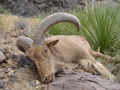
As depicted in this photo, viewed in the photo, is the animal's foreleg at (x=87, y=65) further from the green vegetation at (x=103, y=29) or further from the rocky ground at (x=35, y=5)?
the rocky ground at (x=35, y=5)

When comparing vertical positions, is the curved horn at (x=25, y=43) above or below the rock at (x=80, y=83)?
above

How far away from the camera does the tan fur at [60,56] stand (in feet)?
12.4

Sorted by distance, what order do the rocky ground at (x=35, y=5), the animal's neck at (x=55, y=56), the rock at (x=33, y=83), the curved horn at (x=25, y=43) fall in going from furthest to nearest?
the rocky ground at (x=35, y=5)
the animal's neck at (x=55, y=56)
the curved horn at (x=25, y=43)
the rock at (x=33, y=83)

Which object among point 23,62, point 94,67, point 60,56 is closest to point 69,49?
point 60,56

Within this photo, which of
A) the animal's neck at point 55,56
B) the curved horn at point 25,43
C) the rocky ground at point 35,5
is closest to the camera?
the curved horn at point 25,43

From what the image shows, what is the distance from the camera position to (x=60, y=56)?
14.9 feet

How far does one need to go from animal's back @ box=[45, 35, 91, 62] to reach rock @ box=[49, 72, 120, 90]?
731 mm

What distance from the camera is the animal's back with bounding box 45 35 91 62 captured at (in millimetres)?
4570

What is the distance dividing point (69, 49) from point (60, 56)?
15.5 inches

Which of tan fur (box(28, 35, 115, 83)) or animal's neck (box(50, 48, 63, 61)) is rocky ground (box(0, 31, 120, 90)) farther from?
animal's neck (box(50, 48, 63, 61))

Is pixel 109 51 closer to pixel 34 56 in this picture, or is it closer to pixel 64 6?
pixel 34 56

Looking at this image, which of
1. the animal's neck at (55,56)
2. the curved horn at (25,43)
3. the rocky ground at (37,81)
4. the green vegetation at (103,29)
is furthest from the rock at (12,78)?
the green vegetation at (103,29)

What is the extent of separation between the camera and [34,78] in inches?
154

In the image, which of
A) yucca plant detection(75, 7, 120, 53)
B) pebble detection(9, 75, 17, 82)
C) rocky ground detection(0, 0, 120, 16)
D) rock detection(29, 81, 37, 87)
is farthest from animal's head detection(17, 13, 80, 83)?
rocky ground detection(0, 0, 120, 16)
